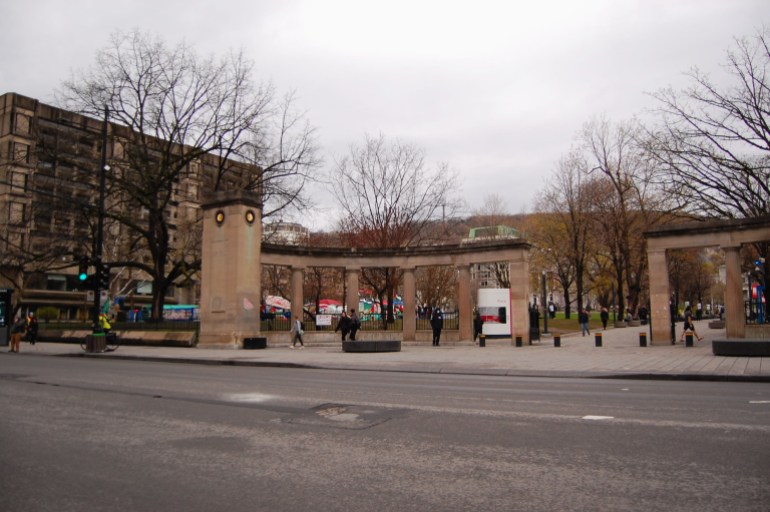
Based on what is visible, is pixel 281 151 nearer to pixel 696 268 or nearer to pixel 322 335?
pixel 322 335

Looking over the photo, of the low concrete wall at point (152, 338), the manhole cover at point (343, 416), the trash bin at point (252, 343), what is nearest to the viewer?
the manhole cover at point (343, 416)

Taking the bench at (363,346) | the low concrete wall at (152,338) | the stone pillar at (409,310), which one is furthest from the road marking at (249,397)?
the stone pillar at (409,310)

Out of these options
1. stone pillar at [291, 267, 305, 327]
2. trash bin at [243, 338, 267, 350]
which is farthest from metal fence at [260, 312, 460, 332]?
trash bin at [243, 338, 267, 350]

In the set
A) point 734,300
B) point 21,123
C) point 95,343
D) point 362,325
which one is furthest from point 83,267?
point 21,123

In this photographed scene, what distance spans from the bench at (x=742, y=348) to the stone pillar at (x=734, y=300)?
269 inches

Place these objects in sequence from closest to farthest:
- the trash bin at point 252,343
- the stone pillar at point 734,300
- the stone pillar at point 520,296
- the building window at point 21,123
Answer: the stone pillar at point 734,300
the trash bin at point 252,343
the stone pillar at point 520,296
the building window at point 21,123

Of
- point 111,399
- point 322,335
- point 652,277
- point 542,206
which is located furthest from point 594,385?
point 542,206

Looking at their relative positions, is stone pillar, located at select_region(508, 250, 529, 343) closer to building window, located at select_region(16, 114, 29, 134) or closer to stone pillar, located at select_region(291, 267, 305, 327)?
stone pillar, located at select_region(291, 267, 305, 327)

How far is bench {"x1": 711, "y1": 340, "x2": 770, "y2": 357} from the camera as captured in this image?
18434 millimetres

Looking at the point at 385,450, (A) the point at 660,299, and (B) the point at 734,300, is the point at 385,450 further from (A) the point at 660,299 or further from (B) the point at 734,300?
(B) the point at 734,300

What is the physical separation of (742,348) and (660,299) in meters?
7.84

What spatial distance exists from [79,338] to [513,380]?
2992 cm

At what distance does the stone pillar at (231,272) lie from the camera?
2698cm

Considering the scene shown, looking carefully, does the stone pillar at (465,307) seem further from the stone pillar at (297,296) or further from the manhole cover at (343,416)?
the manhole cover at (343,416)
